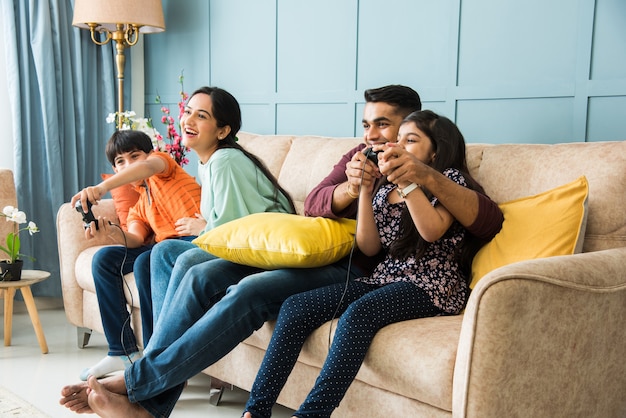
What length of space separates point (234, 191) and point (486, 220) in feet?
2.86

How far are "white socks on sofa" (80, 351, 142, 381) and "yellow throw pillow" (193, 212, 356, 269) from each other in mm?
700

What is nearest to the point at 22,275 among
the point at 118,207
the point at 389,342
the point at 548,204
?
the point at 118,207

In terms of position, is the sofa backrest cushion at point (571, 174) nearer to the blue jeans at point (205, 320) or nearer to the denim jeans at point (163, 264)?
the blue jeans at point (205, 320)

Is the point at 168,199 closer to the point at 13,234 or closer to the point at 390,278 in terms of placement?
the point at 13,234

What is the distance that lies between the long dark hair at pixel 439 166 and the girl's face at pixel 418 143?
1cm

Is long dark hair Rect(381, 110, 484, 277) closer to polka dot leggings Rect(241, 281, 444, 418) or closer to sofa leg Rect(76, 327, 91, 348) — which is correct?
polka dot leggings Rect(241, 281, 444, 418)

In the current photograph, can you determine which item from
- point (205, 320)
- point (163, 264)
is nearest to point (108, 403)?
point (205, 320)

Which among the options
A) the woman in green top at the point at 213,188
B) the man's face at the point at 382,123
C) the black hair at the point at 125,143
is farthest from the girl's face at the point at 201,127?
the man's face at the point at 382,123

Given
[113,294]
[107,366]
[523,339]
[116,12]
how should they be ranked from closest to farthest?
1. [523,339]
2. [107,366]
3. [113,294]
4. [116,12]

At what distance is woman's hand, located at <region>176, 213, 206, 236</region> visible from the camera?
101 inches

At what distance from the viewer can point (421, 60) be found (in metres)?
2.81

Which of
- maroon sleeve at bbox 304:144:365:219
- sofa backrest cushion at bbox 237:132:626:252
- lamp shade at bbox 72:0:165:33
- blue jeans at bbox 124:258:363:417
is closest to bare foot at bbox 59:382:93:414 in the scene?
blue jeans at bbox 124:258:363:417

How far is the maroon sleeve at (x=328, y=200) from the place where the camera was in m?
2.16

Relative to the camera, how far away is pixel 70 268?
2.99 m
